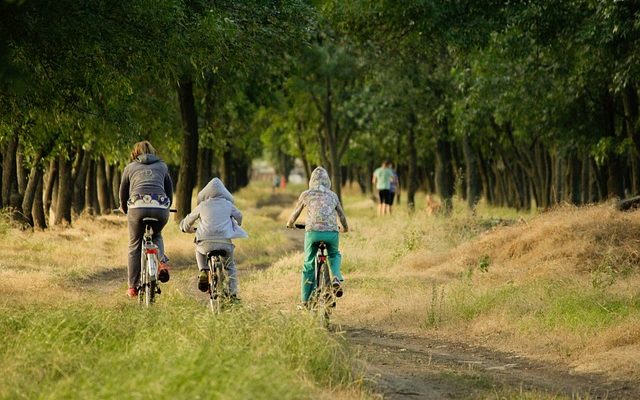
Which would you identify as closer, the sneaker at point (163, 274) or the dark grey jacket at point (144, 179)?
the sneaker at point (163, 274)

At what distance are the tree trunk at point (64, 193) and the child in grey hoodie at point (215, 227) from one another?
18.3 meters

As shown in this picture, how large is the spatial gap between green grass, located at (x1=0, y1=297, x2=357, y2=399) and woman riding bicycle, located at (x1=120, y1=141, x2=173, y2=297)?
2.35 m

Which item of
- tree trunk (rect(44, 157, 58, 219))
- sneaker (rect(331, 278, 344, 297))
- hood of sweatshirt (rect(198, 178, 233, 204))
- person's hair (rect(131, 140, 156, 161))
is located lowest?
sneaker (rect(331, 278, 344, 297))

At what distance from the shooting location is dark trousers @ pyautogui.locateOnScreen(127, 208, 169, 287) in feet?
46.3

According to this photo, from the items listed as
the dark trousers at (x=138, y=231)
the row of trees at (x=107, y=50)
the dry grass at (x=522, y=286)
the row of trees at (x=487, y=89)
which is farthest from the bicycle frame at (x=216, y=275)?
the row of trees at (x=487, y=89)

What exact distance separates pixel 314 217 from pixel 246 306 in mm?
3087

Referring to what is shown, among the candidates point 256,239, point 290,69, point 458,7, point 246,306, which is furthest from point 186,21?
point 290,69

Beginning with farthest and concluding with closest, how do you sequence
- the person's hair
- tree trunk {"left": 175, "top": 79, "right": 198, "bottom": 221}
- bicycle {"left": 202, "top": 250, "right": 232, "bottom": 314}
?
tree trunk {"left": 175, "top": 79, "right": 198, "bottom": 221}, the person's hair, bicycle {"left": 202, "top": 250, "right": 232, "bottom": 314}

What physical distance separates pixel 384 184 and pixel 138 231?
79.1 feet

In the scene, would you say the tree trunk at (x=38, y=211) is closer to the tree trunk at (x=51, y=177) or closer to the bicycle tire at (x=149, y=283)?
the tree trunk at (x=51, y=177)

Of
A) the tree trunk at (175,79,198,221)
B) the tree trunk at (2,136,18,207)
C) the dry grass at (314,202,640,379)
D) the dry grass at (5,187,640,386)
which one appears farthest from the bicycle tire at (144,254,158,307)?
the tree trunk at (175,79,198,221)

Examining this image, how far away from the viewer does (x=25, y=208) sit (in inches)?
1152

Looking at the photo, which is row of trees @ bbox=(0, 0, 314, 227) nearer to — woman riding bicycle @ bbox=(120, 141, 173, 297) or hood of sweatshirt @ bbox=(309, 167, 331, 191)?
woman riding bicycle @ bbox=(120, 141, 173, 297)

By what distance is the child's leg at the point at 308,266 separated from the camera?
14.0 meters
